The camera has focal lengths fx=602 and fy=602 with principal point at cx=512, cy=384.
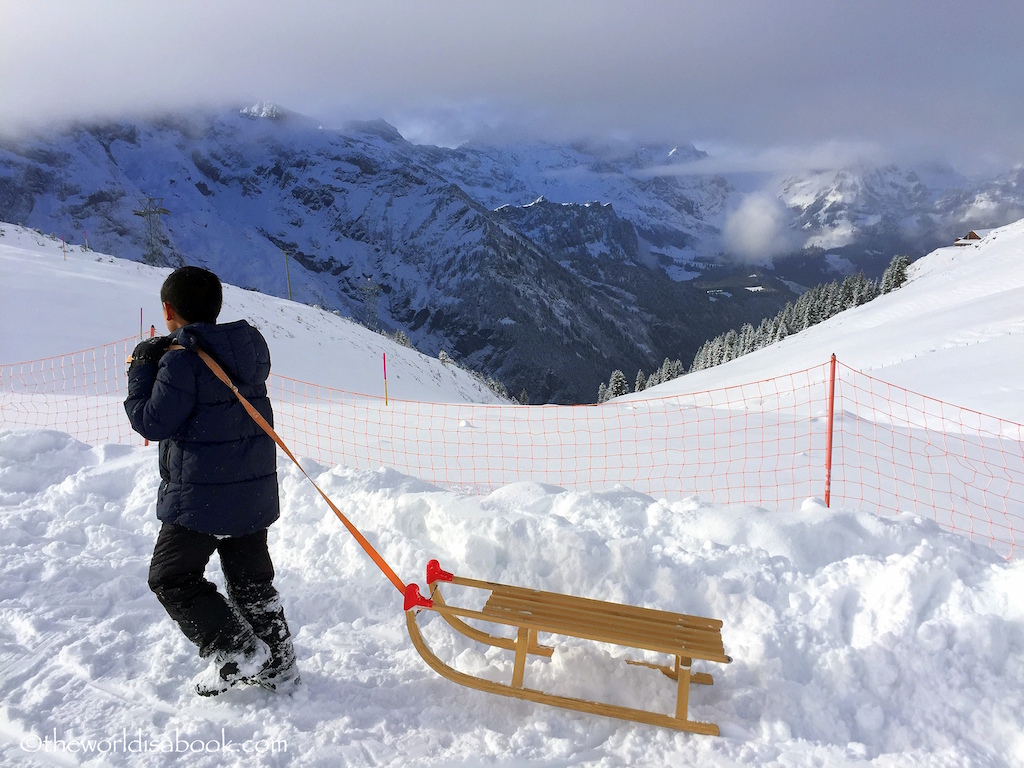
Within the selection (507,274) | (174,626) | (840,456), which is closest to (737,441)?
(840,456)

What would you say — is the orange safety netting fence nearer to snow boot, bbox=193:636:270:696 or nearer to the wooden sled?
the wooden sled

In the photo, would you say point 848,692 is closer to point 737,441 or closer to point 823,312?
point 737,441

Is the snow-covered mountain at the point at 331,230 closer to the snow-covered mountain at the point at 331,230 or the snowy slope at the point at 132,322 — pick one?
the snow-covered mountain at the point at 331,230

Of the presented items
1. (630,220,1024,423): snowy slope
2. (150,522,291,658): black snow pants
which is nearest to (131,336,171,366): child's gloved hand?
(150,522,291,658): black snow pants

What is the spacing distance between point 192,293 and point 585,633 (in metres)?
2.42

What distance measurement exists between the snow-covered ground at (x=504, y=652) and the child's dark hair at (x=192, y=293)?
1.89 m

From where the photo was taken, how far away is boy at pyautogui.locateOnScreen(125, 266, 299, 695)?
2.69m

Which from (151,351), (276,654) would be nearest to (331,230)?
(151,351)

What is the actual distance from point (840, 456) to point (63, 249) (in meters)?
28.0

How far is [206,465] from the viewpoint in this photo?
2777mm

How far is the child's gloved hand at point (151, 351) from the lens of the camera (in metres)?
2.71

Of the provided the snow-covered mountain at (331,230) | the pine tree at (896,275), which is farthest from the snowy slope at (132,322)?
the snow-covered mountain at (331,230)

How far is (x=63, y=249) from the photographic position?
23.8 m

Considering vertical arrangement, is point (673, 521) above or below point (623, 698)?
above
